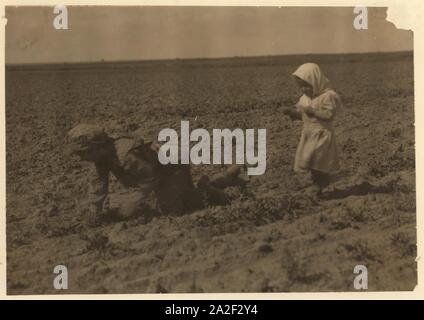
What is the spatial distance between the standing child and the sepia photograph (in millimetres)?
11

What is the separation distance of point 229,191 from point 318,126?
0.88 metres

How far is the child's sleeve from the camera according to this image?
4.99 meters

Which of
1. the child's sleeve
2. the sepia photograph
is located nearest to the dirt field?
the sepia photograph

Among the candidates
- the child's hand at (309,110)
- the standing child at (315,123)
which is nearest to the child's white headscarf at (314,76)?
the standing child at (315,123)

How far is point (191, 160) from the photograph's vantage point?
16.2ft

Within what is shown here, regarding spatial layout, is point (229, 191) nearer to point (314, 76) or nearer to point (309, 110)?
point (309, 110)

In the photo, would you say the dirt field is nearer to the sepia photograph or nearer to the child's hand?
the sepia photograph

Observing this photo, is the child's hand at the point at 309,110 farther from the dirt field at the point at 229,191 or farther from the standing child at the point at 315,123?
the dirt field at the point at 229,191

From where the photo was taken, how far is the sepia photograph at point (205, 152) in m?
4.86

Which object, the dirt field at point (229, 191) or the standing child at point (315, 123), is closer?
the dirt field at point (229, 191)

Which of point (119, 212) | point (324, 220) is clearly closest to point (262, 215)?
point (324, 220)

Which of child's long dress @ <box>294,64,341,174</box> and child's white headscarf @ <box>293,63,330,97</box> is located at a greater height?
child's white headscarf @ <box>293,63,330,97</box>

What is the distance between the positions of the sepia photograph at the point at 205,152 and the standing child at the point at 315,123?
0.01 m
